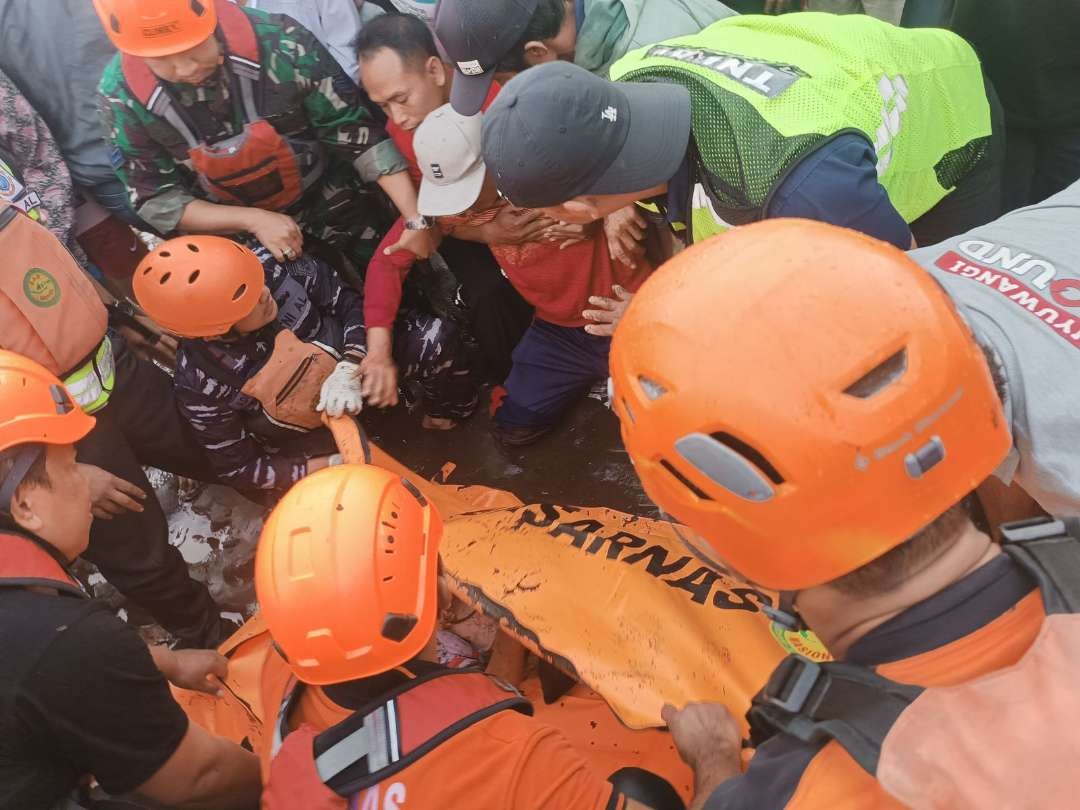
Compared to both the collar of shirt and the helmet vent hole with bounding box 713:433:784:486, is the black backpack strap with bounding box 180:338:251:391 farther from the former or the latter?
the collar of shirt

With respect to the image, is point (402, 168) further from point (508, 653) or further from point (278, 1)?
point (508, 653)

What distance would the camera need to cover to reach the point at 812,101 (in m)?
1.84

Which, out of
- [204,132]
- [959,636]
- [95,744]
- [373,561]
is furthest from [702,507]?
[204,132]

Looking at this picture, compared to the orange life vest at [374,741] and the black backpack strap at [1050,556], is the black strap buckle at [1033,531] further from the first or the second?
the orange life vest at [374,741]

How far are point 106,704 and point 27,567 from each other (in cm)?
37

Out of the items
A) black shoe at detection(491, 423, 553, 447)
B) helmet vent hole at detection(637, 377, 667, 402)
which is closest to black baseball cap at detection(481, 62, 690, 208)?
helmet vent hole at detection(637, 377, 667, 402)

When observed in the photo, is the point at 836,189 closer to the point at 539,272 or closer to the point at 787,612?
the point at 787,612

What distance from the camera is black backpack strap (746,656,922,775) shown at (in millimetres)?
980

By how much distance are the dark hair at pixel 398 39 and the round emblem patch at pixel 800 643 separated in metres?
2.58

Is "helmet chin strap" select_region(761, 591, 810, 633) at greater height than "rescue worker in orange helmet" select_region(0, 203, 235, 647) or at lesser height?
greater

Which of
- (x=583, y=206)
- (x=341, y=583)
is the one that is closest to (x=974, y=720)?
(x=341, y=583)

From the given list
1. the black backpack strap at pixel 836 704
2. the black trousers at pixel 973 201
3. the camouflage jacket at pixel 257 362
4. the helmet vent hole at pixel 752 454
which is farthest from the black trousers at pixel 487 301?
the black backpack strap at pixel 836 704

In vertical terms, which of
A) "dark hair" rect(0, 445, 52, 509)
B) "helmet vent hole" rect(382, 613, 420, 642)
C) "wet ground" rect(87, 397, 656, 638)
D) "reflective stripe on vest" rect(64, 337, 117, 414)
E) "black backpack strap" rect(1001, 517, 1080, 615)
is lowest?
"wet ground" rect(87, 397, 656, 638)

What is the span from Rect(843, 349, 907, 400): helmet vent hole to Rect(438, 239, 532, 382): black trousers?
2.87 metres
